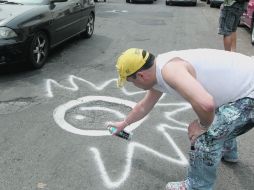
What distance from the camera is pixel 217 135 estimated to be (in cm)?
299

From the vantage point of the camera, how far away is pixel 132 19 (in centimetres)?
1335

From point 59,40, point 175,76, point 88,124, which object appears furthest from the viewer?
point 59,40

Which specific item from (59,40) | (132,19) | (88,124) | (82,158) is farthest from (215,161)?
(132,19)

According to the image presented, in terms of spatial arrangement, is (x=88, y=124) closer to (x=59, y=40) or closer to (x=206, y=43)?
(x=59, y=40)

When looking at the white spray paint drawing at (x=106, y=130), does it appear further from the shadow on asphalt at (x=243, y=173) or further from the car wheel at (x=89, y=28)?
the car wheel at (x=89, y=28)

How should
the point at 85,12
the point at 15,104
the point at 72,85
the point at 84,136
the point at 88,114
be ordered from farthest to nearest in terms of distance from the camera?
the point at 85,12 → the point at 72,85 → the point at 15,104 → the point at 88,114 → the point at 84,136

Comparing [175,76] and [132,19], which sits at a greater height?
[175,76]

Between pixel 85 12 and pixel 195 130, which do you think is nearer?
pixel 195 130

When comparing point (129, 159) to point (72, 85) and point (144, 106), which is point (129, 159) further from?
point (72, 85)

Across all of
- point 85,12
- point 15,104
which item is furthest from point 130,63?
point 85,12

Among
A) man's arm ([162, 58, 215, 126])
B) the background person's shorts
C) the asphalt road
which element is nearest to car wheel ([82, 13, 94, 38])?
the asphalt road

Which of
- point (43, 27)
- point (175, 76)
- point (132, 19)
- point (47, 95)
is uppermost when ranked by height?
point (175, 76)

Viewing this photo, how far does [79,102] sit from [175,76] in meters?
3.07

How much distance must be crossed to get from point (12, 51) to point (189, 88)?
4415mm
